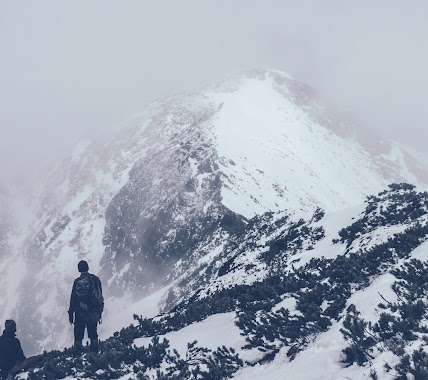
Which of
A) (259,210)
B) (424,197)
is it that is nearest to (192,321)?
(424,197)

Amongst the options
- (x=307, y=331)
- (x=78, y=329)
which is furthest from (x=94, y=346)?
(x=307, y=331)

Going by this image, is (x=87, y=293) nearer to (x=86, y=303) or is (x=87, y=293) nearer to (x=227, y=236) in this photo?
(x=86, y=303)

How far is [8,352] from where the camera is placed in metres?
13.0

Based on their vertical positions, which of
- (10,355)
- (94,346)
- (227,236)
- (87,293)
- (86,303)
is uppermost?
(227,236)

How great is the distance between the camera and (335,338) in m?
9.88

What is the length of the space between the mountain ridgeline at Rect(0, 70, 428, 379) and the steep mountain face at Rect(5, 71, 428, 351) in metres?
0.32

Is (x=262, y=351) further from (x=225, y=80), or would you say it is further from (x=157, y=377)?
(x=225, y=80)

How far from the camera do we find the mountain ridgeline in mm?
11719

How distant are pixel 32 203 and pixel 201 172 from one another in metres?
50.5

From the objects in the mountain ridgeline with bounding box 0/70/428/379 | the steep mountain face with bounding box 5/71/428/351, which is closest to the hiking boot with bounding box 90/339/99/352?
the mountain ridgeline with bounding box 0/70/428/379

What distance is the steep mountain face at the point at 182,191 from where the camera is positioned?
64.5 meters

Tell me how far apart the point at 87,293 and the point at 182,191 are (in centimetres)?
6088

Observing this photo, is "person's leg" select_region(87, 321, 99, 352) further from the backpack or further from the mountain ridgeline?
the backpack

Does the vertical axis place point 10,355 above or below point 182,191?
below
